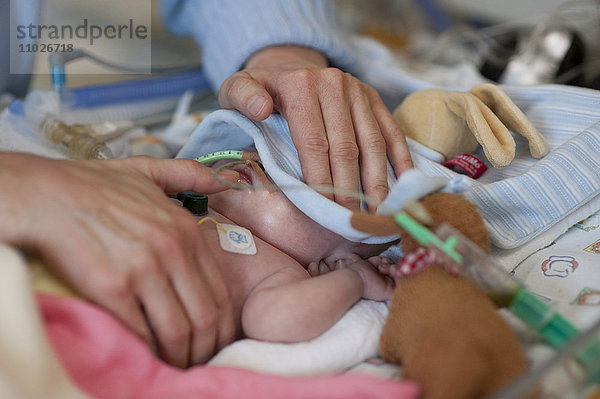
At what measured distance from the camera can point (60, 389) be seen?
1.76 feet

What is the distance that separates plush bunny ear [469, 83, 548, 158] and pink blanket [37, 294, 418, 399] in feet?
1.96

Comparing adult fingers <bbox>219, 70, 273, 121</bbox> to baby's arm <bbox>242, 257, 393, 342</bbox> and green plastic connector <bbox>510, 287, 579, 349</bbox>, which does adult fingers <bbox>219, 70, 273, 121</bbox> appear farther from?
green plastic connector <bbox>510, 287, 579, 349</bbox>

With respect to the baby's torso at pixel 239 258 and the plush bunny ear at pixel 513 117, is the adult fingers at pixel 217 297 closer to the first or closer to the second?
the baby's torso at pixel 239 258

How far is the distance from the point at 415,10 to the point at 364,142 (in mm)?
1761

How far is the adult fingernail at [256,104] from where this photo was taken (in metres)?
0.88

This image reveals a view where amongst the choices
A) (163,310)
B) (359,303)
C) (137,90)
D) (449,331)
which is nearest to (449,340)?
(449,331)

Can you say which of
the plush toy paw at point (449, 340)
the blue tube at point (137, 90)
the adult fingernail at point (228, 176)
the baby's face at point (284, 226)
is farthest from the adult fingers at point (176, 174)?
the blue tube at point (137, 90)

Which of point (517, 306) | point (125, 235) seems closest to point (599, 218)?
point (517, 306)

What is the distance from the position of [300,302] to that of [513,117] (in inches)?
22.3

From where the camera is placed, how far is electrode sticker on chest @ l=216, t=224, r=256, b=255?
83cm

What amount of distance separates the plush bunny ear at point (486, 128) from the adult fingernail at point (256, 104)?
1.25ft

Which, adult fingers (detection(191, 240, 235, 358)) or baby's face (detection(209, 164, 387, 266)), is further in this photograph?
baby's face (detection(209, 164, 387, 266))

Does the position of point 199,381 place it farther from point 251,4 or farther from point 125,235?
point 251,4

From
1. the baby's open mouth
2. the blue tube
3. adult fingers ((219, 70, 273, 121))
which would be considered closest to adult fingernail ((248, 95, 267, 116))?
adult fingers ((219, 70, 273, 121))
